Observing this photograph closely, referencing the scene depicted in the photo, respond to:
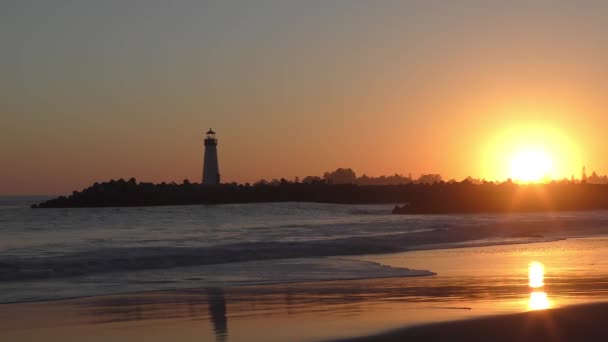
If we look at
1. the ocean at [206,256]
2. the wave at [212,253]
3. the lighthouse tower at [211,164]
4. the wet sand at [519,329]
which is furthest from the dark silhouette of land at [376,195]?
the wet sand at [519,329]

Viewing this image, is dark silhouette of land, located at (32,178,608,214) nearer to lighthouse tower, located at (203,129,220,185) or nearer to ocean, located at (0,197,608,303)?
lighthouse tower, located at (203,129,220,185)

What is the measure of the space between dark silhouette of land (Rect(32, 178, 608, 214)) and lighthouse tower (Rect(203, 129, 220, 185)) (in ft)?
2.41

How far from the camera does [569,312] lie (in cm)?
1070

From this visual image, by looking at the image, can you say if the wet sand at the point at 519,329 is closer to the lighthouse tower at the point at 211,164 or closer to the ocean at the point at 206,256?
the ocean at the point at 206,256

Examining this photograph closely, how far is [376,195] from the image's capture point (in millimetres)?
89375

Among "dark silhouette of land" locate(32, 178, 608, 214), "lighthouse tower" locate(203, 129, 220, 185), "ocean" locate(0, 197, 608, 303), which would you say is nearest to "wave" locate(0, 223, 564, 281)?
"ocean" locate(0, 197, 608, 303)

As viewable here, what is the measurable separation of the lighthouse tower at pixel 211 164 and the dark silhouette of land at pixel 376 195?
2.41 ft

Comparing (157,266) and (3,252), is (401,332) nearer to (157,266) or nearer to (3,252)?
(157,266)

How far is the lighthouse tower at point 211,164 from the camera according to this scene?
2950 inches

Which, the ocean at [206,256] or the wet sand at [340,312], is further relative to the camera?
the ocean at [206,256]

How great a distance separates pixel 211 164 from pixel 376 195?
63.7 ft

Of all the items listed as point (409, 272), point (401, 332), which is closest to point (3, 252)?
point (409, 272)

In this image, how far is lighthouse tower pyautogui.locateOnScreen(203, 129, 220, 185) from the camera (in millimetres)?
74938

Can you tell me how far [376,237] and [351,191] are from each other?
57.7 meters
